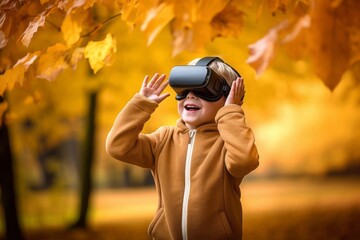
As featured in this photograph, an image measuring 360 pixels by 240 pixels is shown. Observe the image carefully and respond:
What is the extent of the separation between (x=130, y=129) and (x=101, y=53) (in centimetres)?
41

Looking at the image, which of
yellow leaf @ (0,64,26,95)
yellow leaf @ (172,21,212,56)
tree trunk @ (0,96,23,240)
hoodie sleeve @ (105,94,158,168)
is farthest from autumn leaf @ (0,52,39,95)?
tree trunk @ (0,96,23,240)

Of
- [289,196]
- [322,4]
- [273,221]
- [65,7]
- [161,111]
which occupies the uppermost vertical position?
[65,7]

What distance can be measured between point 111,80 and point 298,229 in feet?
11.3

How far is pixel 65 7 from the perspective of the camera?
2271mm

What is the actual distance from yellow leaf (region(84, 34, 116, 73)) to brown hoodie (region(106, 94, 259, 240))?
237 mm

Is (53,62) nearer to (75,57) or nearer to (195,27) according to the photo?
(75,57)

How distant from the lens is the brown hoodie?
2.22 m

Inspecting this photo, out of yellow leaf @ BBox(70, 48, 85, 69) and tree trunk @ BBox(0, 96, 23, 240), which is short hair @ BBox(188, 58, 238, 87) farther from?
tree trunk @ BBox(0, 96, 23, 240)

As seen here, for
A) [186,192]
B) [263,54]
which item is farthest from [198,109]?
[263,54]

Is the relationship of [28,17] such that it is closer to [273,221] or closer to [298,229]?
[298,229]

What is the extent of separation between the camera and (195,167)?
2334 mm

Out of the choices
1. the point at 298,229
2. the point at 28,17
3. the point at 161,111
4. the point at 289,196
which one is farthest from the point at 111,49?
the point at 289,196

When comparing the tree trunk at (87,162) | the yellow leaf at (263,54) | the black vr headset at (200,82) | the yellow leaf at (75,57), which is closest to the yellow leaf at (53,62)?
the yellow leaf at (75,57)

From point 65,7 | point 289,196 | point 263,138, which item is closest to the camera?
point 65,7
